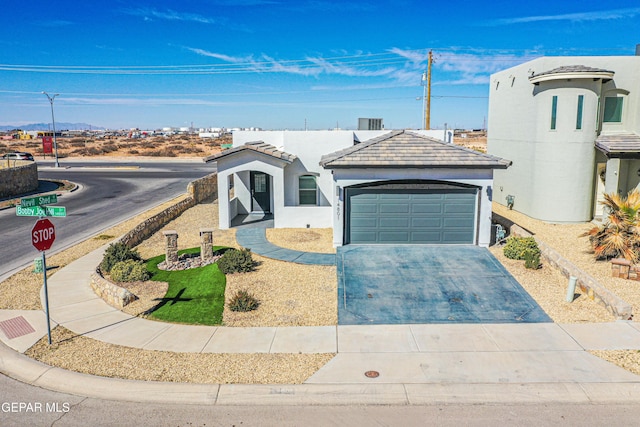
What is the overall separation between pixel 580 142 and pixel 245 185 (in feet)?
53.3

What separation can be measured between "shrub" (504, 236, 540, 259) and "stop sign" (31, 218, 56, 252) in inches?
551

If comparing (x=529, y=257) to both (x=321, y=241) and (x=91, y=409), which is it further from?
(x=91, y=409)

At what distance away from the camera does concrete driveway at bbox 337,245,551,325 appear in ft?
40.7

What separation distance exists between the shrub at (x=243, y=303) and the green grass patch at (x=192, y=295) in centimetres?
35

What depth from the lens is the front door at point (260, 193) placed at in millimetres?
25016

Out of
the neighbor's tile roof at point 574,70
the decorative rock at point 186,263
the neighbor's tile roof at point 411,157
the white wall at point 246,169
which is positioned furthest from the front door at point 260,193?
the neighbor's tile roof at point 574,70

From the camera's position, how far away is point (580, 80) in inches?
864

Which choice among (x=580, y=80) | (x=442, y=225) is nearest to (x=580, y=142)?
(x=580, y=80)

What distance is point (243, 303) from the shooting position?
12703mm

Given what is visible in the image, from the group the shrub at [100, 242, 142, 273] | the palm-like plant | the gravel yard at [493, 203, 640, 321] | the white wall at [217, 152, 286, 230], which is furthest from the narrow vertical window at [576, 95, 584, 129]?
the shrub at [100, 242, 142, 273]

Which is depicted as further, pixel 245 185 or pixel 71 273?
pixel 245 185

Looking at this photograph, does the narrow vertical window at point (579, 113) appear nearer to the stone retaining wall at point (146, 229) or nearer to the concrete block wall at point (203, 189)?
the stone retaining wall at point (146, 229)

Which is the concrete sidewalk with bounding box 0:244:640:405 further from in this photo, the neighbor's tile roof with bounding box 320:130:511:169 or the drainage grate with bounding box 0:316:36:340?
the neighbor's tile roof with bounding box 320:130:511:169

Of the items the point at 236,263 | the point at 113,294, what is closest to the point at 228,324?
the point at 113,294
